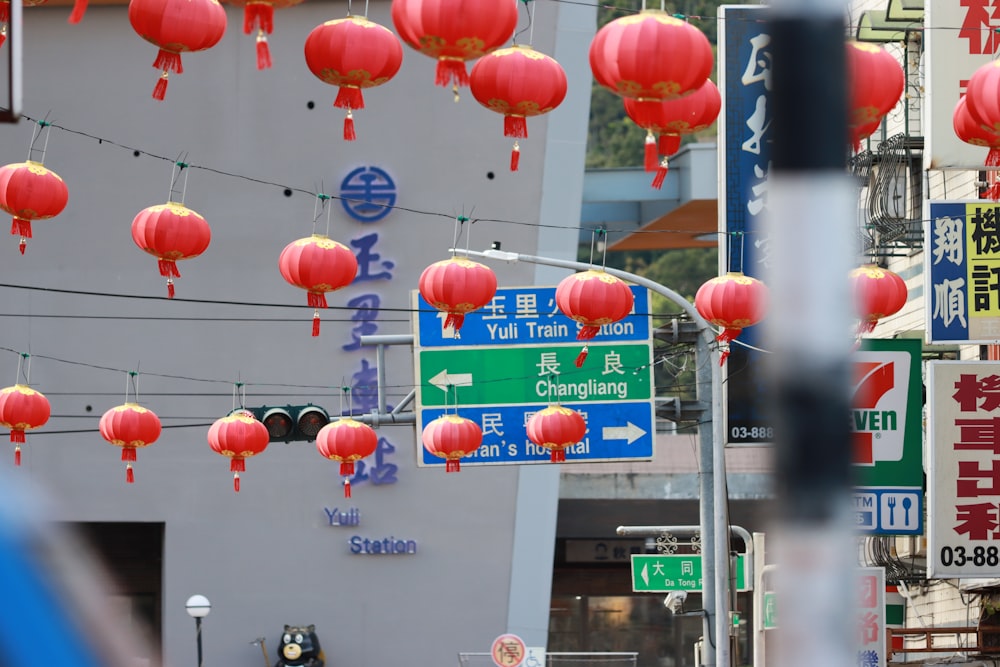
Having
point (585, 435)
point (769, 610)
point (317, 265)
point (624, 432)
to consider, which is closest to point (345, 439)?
point (585, 435)

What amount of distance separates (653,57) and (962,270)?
28.0 feet

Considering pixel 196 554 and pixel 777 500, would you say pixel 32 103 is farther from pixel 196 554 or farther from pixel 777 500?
pixel 777 500

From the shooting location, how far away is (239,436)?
19406mm

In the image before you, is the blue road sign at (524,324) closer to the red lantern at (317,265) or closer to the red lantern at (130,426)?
the red lantern at (130,426)

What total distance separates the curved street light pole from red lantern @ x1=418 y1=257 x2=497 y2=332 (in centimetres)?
226

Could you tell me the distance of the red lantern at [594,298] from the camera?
625 inches

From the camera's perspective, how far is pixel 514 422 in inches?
842

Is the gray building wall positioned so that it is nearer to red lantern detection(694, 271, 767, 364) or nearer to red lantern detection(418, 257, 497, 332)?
red lantern detection(418, 257, 497, 332)

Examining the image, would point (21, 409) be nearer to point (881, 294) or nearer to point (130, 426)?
point (130, 426)

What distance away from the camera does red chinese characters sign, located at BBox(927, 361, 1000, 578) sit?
648 inches

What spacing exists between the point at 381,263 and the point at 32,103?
6.35m

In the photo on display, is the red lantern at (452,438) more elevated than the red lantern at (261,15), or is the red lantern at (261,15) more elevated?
the red lantern at (261,15)

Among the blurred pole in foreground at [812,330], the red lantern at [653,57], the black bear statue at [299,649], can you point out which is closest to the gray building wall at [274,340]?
the black bear statue at [299,649]

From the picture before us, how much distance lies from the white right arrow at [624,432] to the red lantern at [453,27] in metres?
12.9
